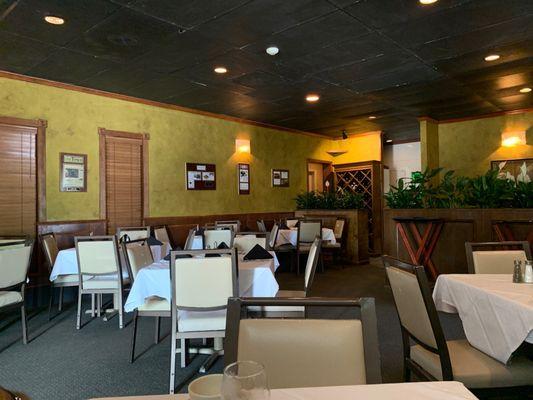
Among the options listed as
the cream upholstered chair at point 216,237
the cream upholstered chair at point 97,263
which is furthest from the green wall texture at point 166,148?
the cream upholstered chair at point 216,237

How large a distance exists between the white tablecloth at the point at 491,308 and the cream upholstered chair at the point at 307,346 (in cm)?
103

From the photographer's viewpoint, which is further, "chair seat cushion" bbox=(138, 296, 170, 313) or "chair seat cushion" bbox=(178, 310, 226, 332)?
"chair seat cushion" bbox=(138, 296, 170, 313)

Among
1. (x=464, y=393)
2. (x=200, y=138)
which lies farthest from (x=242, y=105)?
(x=464, y=393)

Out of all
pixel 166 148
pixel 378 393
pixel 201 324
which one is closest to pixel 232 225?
pixel 166 148

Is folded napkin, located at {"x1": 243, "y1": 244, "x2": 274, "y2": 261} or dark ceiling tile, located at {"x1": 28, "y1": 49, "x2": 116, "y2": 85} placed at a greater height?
dark ceiling tile, located at {"x1": 28, "y1": 49, "x2": 116, "y2": 85}

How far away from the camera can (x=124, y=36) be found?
4.04 meters

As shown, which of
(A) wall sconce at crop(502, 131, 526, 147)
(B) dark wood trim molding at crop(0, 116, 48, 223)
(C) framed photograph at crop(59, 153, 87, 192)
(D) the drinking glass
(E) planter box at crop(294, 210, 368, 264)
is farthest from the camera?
(E) planter box at crop(294, 210, 368, 264)

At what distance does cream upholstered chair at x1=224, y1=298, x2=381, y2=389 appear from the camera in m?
1.19

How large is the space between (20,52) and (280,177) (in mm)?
5685

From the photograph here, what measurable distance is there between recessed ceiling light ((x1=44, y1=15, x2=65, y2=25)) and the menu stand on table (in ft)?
14.8

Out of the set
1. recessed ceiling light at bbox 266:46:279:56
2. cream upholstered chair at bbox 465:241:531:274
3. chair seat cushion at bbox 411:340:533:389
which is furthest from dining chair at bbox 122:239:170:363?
recessed ceiling light at bbox 266:46:279:56

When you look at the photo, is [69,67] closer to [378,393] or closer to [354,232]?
[378,393]

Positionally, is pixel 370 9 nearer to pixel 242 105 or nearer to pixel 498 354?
pixel 498 354

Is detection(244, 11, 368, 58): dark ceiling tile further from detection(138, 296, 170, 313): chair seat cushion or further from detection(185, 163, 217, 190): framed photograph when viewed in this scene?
detection(185, 163, 217, 190): framed photograph
